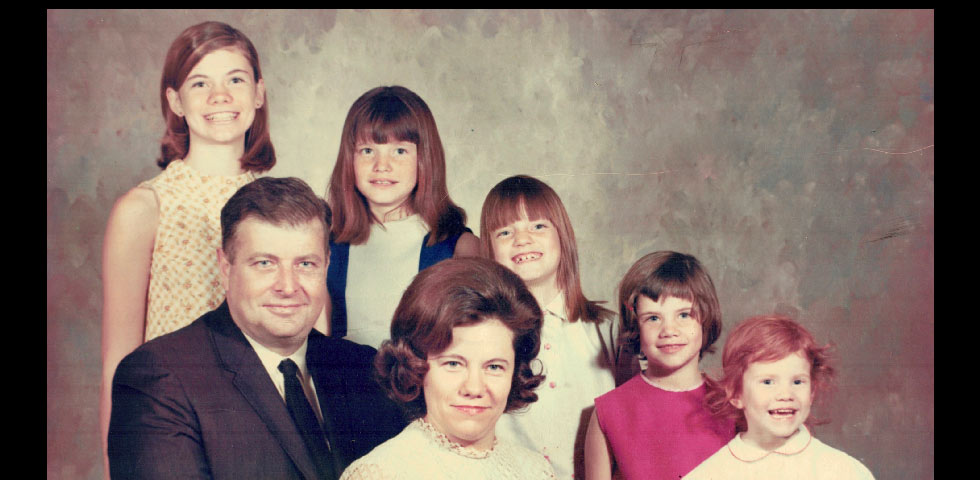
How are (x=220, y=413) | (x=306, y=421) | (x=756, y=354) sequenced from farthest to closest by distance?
(x=756, y=354) → (x=306, y=421) → (x=220, y=413)

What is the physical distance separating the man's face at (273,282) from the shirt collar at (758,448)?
5.07ft

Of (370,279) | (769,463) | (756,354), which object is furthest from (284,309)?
(769,463)

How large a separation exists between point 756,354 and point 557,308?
72 centimetres

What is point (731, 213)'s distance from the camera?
3828 millimetres

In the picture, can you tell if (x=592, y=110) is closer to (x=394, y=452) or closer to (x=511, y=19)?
(x=511, y=19)

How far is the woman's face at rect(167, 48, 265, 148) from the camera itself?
3.60 meters

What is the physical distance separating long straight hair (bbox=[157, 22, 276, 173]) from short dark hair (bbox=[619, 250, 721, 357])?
4.63ft

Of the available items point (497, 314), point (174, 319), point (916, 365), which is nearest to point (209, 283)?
point (174, 319)

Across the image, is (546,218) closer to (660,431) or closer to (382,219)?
(382,219)

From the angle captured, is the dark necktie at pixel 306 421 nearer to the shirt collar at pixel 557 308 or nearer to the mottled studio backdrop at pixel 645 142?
the mottled studio backdrop at pixel 645 142

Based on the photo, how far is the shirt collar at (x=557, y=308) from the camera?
3.60m

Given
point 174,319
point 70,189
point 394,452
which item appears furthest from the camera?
point 70,189

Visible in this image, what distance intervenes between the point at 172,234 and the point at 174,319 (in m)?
0.30

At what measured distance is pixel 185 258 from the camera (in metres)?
3.53
